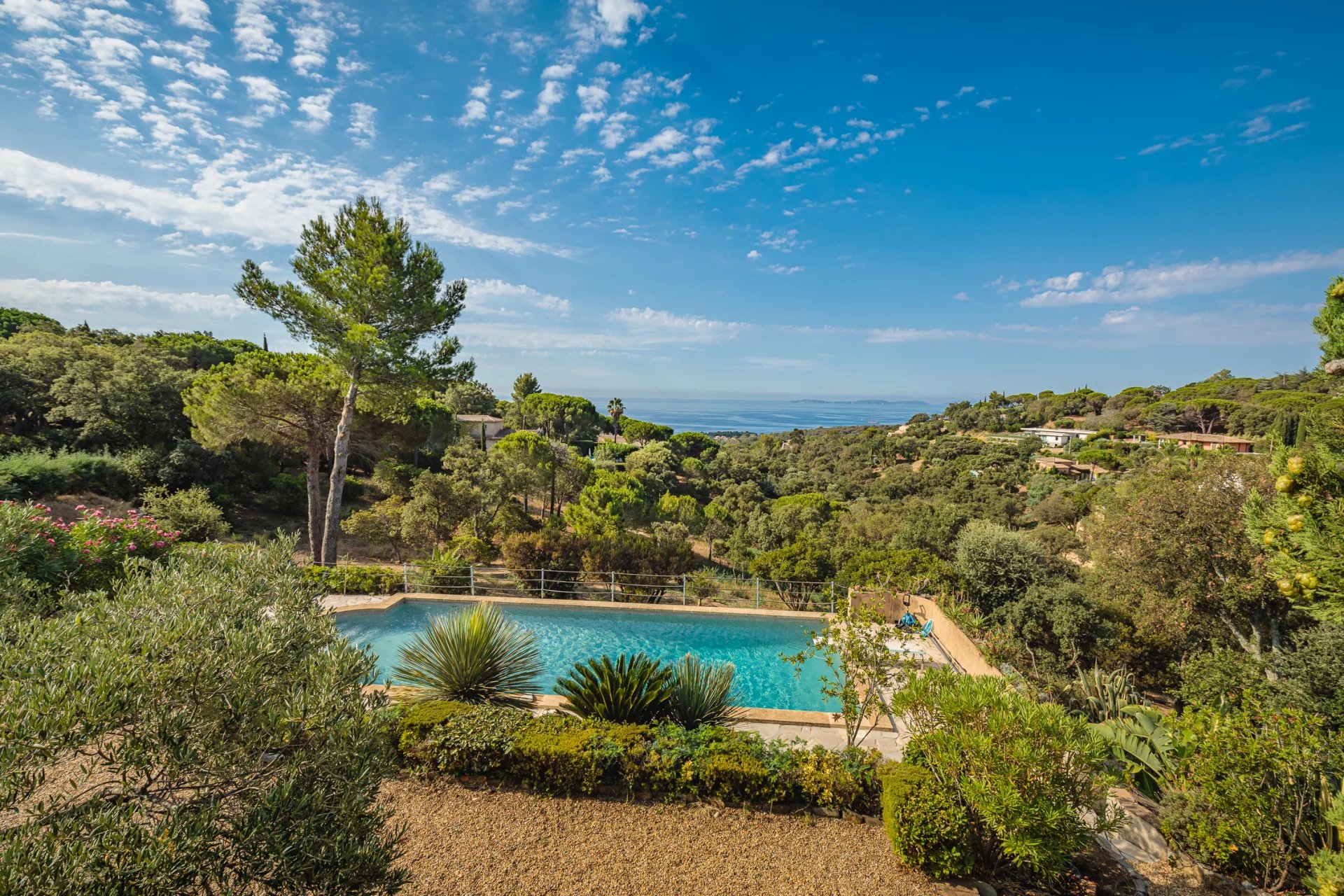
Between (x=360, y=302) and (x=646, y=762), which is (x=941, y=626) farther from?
(x=360, y=302)

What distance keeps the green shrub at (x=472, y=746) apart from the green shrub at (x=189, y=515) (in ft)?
39.1

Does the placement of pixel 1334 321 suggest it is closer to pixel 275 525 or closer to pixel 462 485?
pixel 462 485

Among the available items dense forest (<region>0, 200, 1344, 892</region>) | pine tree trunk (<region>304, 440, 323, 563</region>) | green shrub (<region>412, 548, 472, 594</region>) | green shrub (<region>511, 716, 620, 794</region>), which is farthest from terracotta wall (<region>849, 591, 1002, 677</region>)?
pine tree trunk (<region>304, 440, 323, 563</region>)

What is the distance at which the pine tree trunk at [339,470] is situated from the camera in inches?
519

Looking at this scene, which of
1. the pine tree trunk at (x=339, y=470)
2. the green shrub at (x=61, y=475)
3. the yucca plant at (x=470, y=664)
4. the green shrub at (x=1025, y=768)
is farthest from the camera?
the pine tree trunk at (x=339, y=470)

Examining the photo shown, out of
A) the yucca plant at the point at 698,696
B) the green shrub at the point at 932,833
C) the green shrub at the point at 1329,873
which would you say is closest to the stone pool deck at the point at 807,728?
the yucca plant at the point at 698,696

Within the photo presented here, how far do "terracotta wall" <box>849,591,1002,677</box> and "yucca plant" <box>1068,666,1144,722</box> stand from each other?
1.13 meters

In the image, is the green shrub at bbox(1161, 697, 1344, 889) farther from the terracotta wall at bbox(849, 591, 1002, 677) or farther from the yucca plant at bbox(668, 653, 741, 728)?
the yucca plant at bbox(668, 653, 741, 728)

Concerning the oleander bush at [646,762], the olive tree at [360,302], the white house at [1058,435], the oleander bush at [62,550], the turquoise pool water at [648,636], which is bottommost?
the turquoise pool water at [648,636]

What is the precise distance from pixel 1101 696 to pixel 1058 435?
53232mm

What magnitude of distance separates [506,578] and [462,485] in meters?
3.37

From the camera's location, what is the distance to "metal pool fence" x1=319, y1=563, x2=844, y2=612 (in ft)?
38.5

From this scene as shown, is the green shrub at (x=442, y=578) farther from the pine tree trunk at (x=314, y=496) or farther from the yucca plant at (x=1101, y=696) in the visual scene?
the yucca plant at (x=1101, y=696)

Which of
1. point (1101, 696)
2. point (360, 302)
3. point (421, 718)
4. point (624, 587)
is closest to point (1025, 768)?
point (421, 718)
